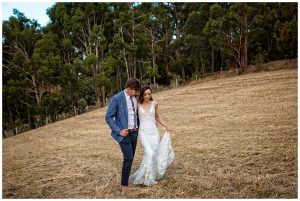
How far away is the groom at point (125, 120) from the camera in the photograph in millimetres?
5461

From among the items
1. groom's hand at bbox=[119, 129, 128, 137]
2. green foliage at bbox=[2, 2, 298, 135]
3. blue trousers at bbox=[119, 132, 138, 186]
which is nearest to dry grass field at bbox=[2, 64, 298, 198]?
blue trousers at bbox=[119, 132, 138, 186]

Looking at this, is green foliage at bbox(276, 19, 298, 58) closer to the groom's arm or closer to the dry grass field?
the dry grass field

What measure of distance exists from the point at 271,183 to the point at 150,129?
2184mm

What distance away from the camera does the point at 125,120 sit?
559cm

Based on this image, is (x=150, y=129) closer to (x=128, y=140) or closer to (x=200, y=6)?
(x=128, y=140)

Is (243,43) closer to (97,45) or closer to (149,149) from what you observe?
(97,45)

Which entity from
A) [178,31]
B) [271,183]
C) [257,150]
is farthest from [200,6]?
[271,183]

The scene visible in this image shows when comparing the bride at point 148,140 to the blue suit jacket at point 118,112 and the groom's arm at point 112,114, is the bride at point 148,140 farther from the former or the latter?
the groom's arm at point 112,114

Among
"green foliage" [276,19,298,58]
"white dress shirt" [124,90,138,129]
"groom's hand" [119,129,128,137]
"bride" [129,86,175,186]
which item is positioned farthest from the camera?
"green foliage" [276,19,298,58]

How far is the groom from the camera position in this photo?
546 centimetres

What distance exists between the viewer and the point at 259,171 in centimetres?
646

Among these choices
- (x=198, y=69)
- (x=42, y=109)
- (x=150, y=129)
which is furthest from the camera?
(x=198, y=69)

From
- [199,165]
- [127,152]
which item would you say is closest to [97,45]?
[199,165]

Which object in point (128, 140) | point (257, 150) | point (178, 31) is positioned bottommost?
point (257, 150)
